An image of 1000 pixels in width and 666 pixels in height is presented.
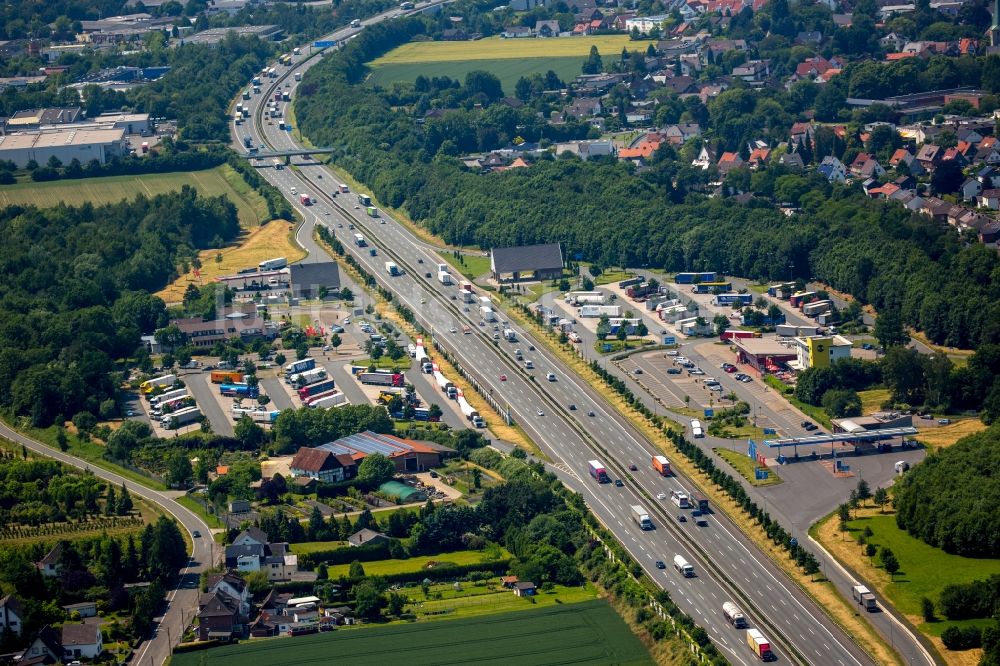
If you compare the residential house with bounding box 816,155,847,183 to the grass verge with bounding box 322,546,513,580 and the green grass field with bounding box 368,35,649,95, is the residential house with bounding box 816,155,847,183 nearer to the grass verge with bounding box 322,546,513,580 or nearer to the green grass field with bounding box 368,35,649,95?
the green grass field with bounding box 368,35,649,95

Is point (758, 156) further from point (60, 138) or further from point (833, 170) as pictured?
point (60, 138)

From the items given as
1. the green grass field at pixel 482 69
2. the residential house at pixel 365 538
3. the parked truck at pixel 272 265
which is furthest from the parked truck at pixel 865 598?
the green grass field at pixel 482 69

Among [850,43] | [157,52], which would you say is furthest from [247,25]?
[850,43]

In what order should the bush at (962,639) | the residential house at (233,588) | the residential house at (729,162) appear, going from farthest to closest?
1. the residential house at (729,162)
2. the residential house at (233,588)
3. the bush at (962,639)

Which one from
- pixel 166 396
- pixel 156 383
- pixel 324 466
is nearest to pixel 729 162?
pixel 156 383

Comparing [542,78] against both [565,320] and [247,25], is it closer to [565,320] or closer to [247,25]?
[247,25]

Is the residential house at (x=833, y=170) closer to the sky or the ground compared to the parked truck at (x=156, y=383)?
closer to the sky

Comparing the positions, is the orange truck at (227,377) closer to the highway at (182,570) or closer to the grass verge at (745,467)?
the highway at (182,570)

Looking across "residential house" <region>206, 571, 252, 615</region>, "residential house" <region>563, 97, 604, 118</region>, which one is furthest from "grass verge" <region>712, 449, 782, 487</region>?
"residential house" <region>563, 97, 604, 118</region>
